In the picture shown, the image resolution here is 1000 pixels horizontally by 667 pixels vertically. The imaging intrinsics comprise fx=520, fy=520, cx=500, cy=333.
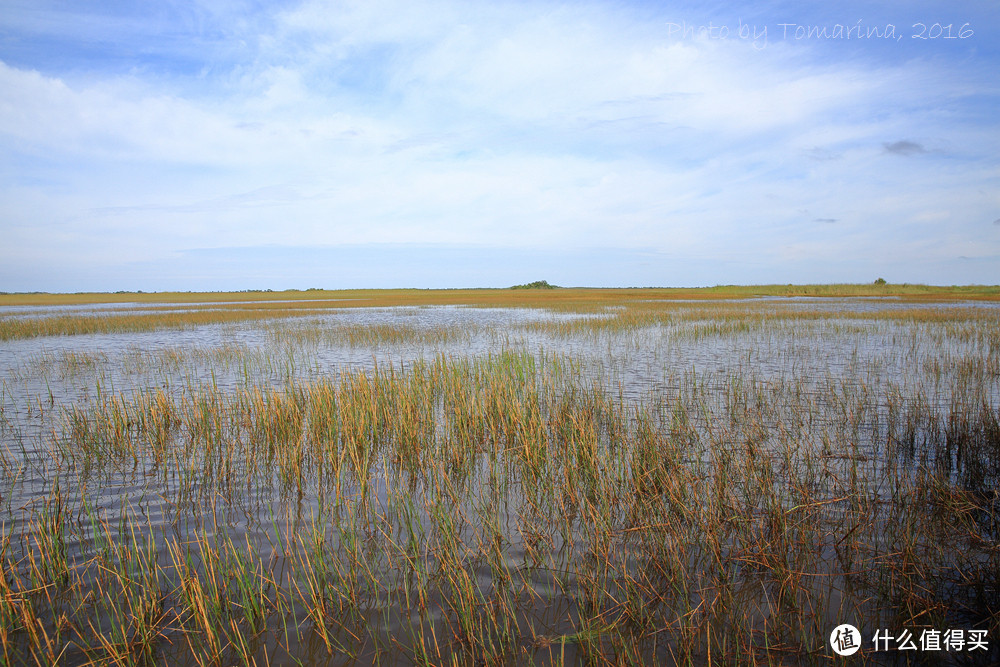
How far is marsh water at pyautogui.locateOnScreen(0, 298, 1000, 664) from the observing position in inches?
126

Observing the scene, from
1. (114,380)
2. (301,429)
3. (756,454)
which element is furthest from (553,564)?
(114,380)

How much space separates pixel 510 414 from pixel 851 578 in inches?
172

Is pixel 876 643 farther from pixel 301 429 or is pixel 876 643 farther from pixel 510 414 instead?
pixel 301 429

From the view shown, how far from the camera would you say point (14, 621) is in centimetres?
334

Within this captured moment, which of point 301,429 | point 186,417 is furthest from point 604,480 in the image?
point 186,417

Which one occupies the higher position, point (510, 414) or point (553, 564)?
point (510, 414)

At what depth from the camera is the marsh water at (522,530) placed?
10.5 ft

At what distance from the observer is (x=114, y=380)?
12.0 m

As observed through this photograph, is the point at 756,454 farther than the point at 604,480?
Yes

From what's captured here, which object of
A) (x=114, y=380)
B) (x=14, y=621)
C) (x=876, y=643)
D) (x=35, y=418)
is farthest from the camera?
(x=114, y=380)

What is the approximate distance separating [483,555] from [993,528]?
4.20 m

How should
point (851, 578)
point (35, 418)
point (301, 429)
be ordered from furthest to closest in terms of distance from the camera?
1. point (35, 418)
2. point (301, 429)
3. point (851, 578)

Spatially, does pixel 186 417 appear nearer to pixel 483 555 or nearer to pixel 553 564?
pixel 483 555

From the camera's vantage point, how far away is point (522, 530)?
4477mm
